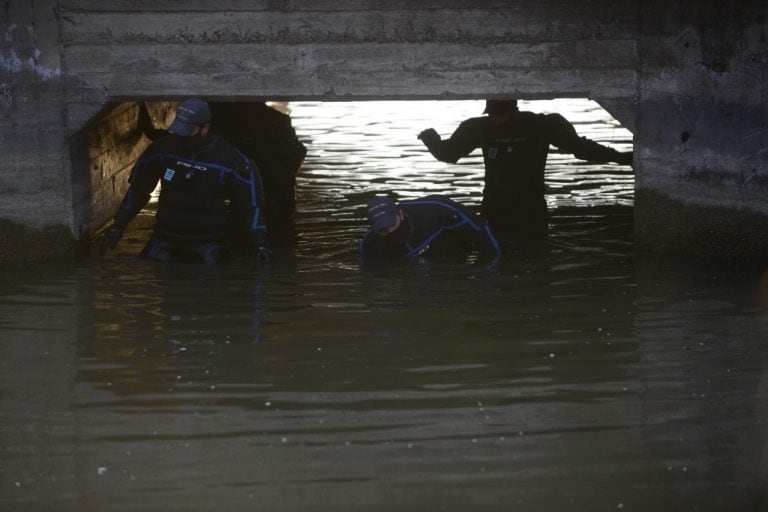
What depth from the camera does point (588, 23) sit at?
9.70m

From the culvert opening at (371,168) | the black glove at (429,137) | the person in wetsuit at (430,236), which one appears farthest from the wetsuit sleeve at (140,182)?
the black glove at (429,137)

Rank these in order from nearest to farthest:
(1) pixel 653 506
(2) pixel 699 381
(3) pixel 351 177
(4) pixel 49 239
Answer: (1) pixel 653 506, (2) pixel 699 381, (4) pixel 49 239, (3) pixel 351 177

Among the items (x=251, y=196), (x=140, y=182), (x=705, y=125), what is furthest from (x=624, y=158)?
(x=140, y=182)

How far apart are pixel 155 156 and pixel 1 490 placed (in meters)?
4.41

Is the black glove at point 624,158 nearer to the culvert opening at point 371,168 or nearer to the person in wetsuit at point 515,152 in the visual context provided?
the person in wetsuit at point 515,152

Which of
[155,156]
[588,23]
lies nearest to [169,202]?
[155,156]

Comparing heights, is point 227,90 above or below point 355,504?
above

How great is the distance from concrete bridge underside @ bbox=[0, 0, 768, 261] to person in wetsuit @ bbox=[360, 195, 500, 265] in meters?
0.87

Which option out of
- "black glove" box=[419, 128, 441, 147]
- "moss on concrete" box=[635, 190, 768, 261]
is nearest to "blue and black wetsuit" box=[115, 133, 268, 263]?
"black glove" box=[419, 128, 441, 147]

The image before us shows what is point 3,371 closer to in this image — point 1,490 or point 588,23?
point 1,490

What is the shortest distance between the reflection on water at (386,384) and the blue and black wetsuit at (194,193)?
0.74 ft

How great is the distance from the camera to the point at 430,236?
32.7 feet

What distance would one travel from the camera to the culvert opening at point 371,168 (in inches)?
481

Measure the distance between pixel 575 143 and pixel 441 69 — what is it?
180 centimetres
